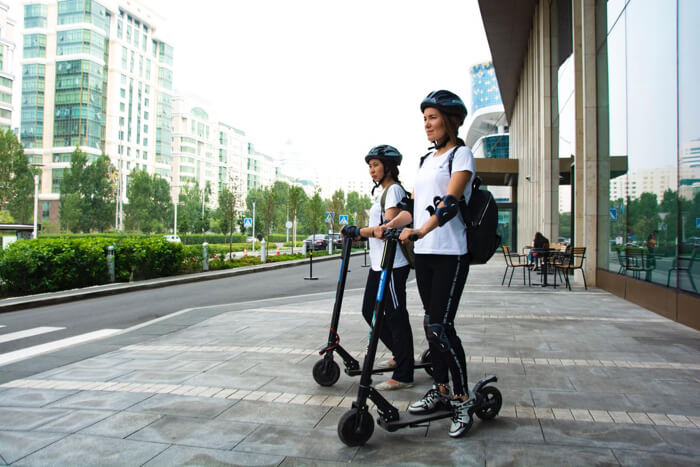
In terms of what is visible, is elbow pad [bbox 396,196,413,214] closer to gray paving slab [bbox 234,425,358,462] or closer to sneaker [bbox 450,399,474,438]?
sneaker [bbox 450,399,474,438]

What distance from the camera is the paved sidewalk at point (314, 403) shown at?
293 centimetres

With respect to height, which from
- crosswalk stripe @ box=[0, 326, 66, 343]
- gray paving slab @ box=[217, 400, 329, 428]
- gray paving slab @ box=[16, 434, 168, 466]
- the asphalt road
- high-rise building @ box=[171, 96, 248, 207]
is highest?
high-rise building @ box=[171, 96, 248, 207]

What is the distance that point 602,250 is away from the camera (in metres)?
12.6

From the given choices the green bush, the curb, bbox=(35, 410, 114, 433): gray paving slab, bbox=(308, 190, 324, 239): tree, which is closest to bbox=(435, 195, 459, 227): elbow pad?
bbox=(35, 410, 114, 433): gray paving slab

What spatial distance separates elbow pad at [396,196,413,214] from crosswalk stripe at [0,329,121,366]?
455 centimetres

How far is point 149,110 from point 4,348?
106656 mm

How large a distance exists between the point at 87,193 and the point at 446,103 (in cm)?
7238

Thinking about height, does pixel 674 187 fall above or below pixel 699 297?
above

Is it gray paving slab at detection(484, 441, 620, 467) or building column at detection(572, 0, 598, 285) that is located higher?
building column at detection(572, 0, 598, 285)

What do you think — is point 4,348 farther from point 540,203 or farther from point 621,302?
point 540,203

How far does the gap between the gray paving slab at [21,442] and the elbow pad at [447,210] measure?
2630 mm

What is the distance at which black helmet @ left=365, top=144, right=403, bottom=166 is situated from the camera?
13.5 feet

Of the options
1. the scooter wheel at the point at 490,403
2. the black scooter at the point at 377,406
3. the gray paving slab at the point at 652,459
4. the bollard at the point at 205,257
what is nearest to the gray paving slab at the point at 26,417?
the black scooter at the point at 377,406

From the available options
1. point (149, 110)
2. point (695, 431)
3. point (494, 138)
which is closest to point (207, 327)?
point (695, 431)
